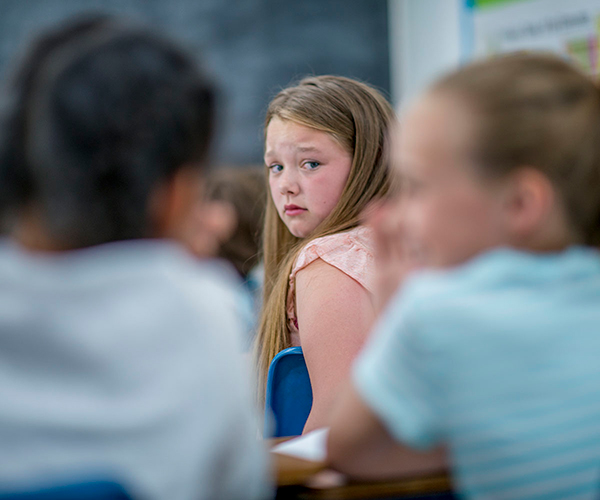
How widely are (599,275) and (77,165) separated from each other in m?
0.64

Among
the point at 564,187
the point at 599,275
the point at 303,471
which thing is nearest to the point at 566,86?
the point at 564,187

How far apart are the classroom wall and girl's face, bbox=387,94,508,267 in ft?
9.89

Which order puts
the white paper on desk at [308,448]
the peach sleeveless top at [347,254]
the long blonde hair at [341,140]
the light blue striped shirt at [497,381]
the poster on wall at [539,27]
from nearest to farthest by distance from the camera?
the light blue striped shirt at [497,381] → the white paper on desk at [308,448] → the peach sleeveless top at [347,254] → the long blonde hair at [341,140] → the poster on wall at [539,27]

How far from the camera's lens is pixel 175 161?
0.80 metres

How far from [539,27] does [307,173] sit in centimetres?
205

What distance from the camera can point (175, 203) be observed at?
820mm

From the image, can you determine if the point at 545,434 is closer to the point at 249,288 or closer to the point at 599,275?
the point at 599,275

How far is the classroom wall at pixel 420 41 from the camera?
383 centimetres

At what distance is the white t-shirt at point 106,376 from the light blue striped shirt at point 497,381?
0.22m

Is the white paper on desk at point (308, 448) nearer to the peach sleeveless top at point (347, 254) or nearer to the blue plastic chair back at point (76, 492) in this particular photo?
the blue plastic chair back at point (76, 492)

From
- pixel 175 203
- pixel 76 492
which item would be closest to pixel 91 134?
pixel 175 203

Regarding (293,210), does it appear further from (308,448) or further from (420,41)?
(420,41)

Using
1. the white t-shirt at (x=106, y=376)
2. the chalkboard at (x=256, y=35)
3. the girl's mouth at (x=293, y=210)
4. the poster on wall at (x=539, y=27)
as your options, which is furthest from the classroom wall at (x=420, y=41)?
the white t-shirt at (x=106, y=376)

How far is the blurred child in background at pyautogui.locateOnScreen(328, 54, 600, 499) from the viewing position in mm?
767
